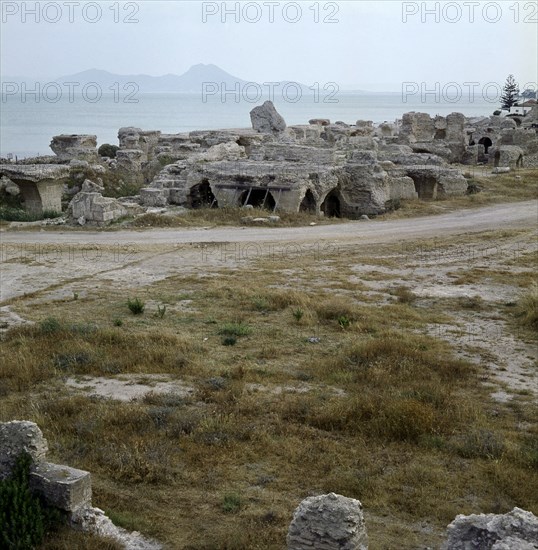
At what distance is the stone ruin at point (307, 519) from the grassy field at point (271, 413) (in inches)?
10.0

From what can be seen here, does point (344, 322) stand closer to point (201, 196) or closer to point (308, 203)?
point (308, 203)

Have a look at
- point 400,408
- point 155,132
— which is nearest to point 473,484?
point 400,408

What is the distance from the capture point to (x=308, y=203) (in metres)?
26.5

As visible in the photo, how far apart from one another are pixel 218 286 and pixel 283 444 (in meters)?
7.74

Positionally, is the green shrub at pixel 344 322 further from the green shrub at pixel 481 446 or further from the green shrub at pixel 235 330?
the green shrub at pixel 481 446

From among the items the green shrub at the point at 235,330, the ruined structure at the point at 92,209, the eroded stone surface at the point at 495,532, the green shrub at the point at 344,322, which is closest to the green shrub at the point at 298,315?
the green shrub at the point at 344,322

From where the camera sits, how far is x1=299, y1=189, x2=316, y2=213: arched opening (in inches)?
1032

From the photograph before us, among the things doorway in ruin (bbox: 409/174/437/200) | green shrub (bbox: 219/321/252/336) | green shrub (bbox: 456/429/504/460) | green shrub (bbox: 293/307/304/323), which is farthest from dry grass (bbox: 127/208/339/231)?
green shrub (bbox: 456/429/504/460)

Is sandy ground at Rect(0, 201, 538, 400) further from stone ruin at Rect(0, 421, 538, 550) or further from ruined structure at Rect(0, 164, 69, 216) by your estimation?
ruined structure at Rect(0, 164, 69, 216)

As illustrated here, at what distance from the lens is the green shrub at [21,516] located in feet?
18.8

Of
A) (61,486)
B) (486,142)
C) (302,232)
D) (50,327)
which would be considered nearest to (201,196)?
Result: (302,232)

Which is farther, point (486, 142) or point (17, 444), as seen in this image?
point (486, 142)

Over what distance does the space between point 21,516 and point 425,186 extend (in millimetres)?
26136

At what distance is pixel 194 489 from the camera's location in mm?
7078
